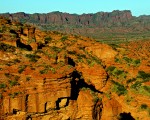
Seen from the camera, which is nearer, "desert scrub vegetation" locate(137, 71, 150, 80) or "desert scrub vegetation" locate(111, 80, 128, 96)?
"desert scrub vegetation" locate(111, 80, 128, 96)

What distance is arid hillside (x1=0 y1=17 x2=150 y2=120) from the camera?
36.0m

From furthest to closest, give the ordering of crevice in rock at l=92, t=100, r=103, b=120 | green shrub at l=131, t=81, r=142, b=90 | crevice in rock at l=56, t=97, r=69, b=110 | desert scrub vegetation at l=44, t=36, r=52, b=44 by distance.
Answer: desert scrub vegetation at l=44, t=36, r=52, b=44
green shrub at l=131, t=81, r=142, b=90
crevice in rock at l=92, t=100, r=103, b=120
crevice in rock at l=56, t=97, r=69, b=110

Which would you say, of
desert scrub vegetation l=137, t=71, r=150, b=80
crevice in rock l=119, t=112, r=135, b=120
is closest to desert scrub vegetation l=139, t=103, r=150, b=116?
crevice in rock l=119, t=112, r=135, b=120

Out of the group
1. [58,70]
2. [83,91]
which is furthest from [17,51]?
[83,91]

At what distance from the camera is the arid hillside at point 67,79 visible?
3597cm

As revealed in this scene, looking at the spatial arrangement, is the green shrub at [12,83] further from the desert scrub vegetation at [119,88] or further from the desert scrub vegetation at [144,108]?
the desert scrub vegetation at [144,108]

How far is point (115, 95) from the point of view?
52.5 metres

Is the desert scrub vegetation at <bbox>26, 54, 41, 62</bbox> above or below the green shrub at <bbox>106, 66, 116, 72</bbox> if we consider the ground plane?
above

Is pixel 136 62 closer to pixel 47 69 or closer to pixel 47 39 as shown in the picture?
pixel 47 39

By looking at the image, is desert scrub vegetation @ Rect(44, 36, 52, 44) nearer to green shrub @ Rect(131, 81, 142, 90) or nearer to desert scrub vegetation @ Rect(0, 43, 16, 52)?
green shrub @ Rect(131, 81, 142, 90)

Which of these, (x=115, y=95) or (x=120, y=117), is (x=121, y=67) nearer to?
(x=115, y=95)

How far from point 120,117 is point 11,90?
58.5ft

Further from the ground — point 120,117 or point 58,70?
point 58,70

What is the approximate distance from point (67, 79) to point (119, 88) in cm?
1720
